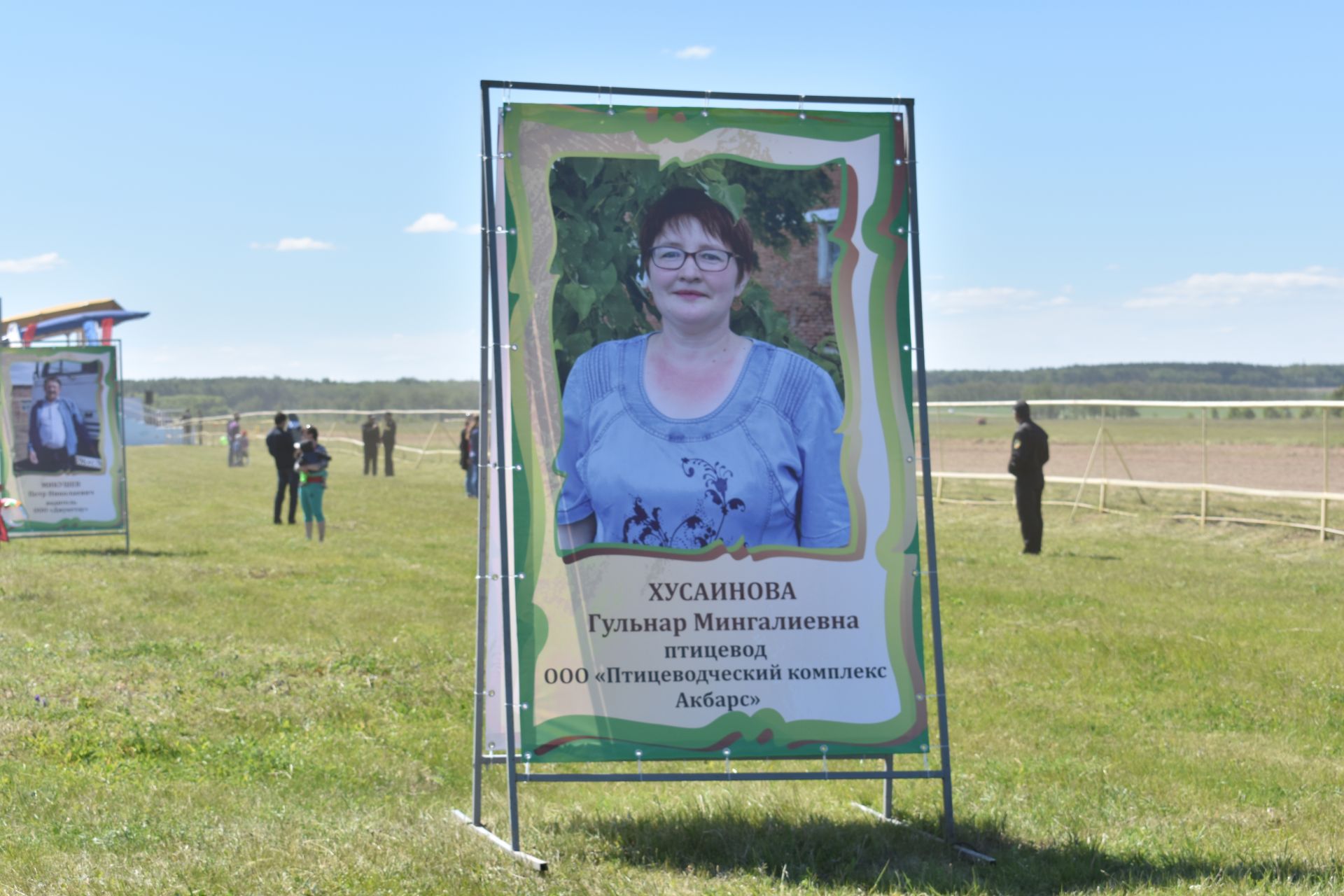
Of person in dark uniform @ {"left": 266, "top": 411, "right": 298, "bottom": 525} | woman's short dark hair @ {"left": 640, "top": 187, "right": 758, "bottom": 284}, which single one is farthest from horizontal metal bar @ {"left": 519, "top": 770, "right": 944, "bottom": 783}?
person in dark uniform @ {"left": 266, "top": 411, "right": 298, "bottom": 525}

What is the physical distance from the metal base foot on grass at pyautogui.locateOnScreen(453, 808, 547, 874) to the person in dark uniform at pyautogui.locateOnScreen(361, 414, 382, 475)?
4241 cm

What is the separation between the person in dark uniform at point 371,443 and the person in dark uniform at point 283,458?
71.6ft

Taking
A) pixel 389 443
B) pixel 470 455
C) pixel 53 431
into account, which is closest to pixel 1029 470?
pixel 53 431

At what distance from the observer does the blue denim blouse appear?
555 centimetres

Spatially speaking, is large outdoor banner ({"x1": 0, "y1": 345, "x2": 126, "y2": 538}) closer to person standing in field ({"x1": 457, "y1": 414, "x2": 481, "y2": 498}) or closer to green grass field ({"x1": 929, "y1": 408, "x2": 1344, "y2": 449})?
person standing in field ({"x1": 457, "y1": 414, "x2": 481, "y2": 498})

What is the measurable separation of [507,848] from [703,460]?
172 cm

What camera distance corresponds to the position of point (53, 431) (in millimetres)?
19859

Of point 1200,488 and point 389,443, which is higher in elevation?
point 389,443

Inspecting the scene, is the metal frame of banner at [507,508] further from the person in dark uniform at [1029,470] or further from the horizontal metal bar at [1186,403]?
the horizontal metal bar at [1186,403]

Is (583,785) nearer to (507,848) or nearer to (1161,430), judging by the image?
(507,848)

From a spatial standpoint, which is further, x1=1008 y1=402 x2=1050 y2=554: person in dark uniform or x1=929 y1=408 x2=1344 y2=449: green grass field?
x1=929 y1=408 x2=1344 y2=449: green grass field

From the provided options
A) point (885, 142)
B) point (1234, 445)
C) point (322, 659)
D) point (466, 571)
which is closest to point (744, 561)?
point (885, 142)

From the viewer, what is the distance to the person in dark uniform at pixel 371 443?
4778 cm

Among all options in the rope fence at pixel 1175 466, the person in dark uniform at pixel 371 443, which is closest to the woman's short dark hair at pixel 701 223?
the rope fence at pixel 1175 466
